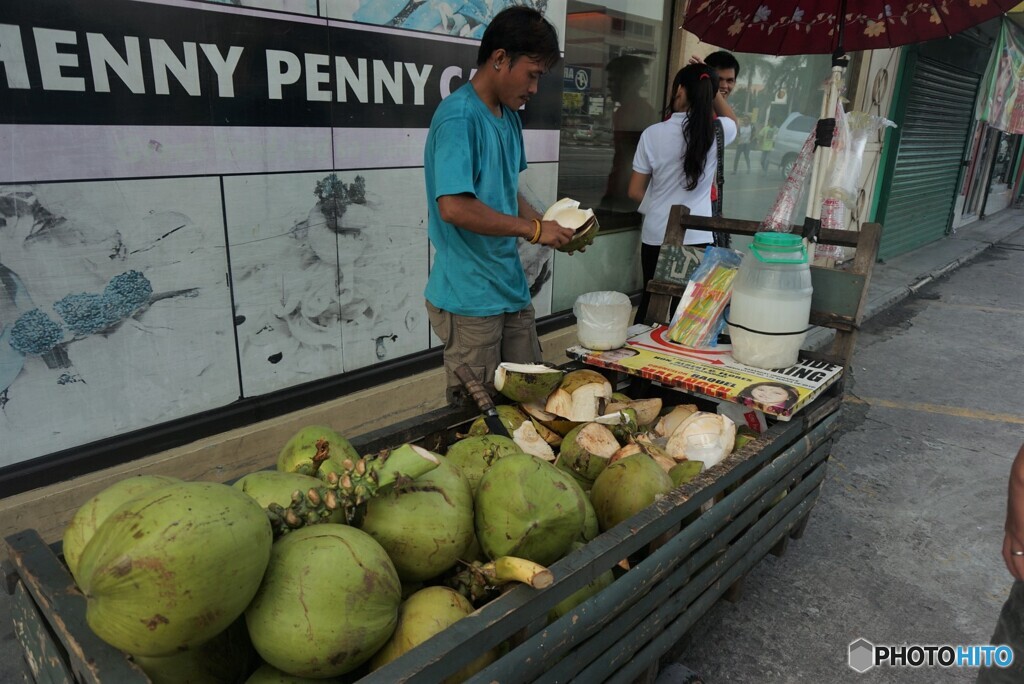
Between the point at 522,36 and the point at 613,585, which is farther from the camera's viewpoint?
the point at 522,36

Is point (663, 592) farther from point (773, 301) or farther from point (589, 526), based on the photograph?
point (773, 301)

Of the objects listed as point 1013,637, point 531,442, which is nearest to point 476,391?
point 531,442

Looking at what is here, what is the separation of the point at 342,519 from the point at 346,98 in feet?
8.38

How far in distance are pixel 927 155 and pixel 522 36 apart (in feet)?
37.0

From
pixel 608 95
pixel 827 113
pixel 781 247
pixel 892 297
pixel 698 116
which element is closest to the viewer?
pixel 781 247

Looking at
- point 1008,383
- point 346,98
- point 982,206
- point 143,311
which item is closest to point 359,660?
point 143,311

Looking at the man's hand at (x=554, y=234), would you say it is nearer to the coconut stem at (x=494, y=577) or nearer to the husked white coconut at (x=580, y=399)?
the husked white coconut at (x=580, y=399)

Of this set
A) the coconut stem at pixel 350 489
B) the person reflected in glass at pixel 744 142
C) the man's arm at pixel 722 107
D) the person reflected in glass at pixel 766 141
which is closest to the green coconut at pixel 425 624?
the coconut stem at pixel 350 489

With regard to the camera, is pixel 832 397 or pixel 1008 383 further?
pixel 1008 383

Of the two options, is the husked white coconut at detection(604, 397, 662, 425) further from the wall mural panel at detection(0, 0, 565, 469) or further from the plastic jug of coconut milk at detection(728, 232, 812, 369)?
the wall mural panel at detection(0, 0, 565, 469)

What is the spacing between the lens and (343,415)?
12.4 feet

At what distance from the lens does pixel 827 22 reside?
11.9ft

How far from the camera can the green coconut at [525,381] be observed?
2.43 m

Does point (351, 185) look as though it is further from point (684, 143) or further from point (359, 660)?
point (359, 660)
